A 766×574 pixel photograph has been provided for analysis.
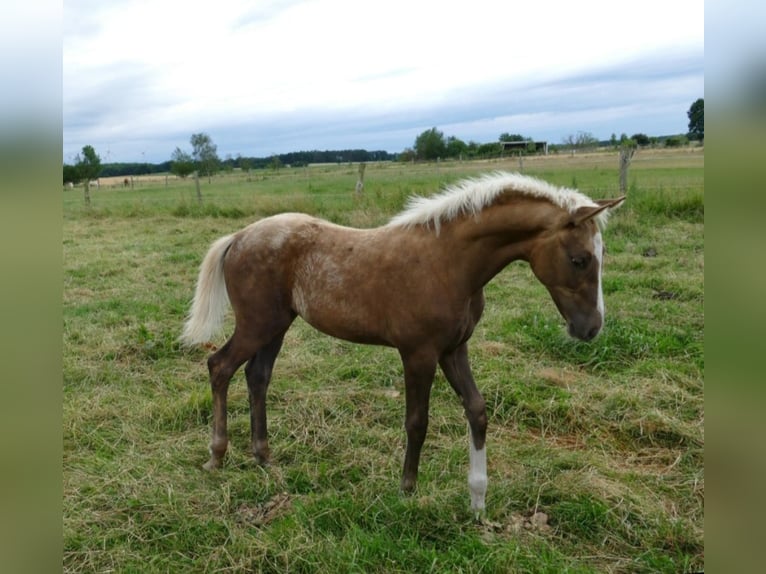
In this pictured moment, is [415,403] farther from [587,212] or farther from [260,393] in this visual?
[587,212]

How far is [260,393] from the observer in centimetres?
373

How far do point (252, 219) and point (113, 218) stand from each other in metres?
4.85

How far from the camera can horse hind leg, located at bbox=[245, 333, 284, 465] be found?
367 cm

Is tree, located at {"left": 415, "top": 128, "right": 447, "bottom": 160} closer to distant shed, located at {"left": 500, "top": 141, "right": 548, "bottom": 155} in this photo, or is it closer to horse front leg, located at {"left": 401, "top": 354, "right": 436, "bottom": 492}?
distant shed, located at {"left": 500, "top": 141, "right": 548, "bottom": 155}

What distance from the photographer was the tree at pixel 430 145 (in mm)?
33219

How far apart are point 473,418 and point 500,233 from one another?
106 centimetres

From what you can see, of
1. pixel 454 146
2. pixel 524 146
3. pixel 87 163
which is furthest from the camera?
pixel 454 146

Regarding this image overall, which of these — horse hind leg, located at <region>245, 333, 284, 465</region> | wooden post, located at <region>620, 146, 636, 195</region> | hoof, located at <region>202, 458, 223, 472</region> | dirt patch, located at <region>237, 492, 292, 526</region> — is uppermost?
wooden post, located at <region>620, 146, 636, 195</region>

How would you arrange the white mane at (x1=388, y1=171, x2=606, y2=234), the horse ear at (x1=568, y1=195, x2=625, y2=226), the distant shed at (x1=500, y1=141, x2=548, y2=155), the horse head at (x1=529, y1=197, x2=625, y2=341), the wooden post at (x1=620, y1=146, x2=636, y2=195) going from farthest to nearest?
the distant shed at (x1=500, y1=141, x2=548, y2=155) < the wooden post at (x1=620, y1=146, x2=636, y2=195) < the white mane at (x1=388, y1=171, x2=606, y2=234) < the horse head at (x1=529, y1=197, x2=625, y2=341) < the horse ear at (x1=568, y1=195, x2=625, y2=226)

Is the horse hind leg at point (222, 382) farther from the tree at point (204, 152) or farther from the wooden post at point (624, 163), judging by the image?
the tree at point (204, 152)

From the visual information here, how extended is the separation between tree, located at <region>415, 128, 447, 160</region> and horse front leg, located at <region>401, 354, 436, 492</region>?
3122 centimetres

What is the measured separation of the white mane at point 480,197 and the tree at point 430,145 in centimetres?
3090

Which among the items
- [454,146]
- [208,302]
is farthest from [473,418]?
[454,146]

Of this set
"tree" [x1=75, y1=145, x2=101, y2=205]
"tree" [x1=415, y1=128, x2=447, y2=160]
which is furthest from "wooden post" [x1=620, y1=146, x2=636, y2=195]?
"tree" [x1=415, y1=128, x2=447, y2=160]
